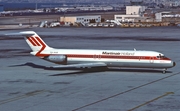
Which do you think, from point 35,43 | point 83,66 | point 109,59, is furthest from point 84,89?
point 35,43

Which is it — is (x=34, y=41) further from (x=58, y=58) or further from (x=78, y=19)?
(x=78, y=19)

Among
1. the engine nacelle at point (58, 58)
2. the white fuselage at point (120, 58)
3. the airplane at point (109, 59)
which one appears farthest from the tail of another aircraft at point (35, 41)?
the engine nacelle at point (58, 58)

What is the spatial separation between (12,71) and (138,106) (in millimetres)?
25326

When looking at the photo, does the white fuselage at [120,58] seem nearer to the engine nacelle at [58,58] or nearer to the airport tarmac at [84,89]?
the engine nacelle at [58,58]

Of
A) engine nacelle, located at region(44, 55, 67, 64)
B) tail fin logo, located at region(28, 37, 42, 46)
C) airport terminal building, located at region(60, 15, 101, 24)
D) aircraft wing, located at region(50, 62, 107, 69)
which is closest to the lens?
aircraft wing, located at region(50, 62, 107, 69)

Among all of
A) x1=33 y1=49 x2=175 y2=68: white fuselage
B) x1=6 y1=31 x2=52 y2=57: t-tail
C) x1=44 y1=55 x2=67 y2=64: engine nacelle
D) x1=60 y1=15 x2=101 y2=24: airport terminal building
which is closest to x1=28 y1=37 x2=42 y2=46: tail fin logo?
x1=6 y1=31 x2=52 y2=57: t-tail

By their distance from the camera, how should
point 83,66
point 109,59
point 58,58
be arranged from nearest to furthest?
1. point 83,66
2. point 109,59
3. point 58,58

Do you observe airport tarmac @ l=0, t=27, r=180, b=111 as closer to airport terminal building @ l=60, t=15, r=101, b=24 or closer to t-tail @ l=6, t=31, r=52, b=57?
t-tail @ l=6, t=31, r=52, b=57

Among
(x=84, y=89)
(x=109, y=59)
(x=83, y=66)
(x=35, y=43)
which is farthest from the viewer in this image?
(x=35, y=43)

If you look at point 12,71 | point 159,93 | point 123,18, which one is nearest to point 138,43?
point 12,71

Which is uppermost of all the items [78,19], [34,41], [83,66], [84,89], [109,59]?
[34,41]

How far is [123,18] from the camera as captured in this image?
652 feet

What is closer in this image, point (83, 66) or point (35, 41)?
point (83, 66)

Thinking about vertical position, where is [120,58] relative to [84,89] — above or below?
above
